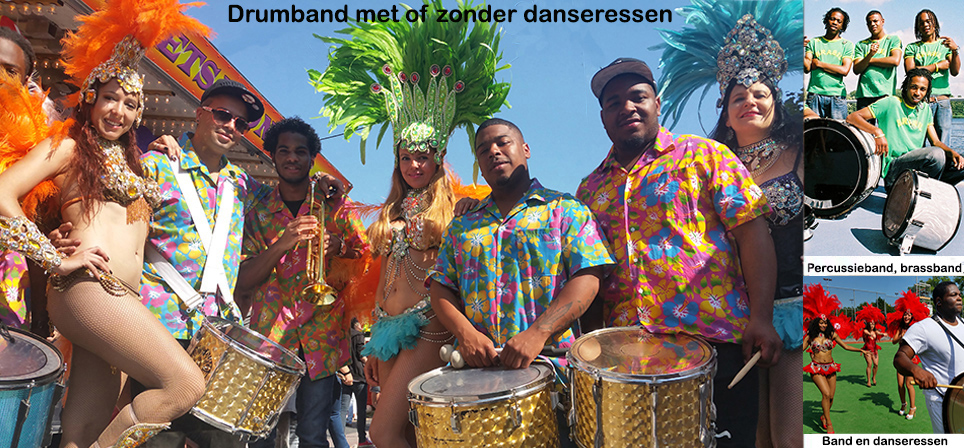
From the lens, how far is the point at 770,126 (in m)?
3.32

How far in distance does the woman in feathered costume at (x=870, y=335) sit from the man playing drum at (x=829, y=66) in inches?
51.6

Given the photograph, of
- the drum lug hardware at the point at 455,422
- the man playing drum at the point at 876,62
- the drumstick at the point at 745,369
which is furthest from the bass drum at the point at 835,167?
the drum lug hardware at the point at 455,422

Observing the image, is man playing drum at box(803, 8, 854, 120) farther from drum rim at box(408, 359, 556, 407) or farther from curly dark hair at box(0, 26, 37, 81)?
curly dark hair at box(0, 26, 37, 81)

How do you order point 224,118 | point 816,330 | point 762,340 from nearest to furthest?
point 762,340 → point 224,118 → point 816,330

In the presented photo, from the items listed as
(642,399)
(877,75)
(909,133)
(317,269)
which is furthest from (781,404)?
(317,269)

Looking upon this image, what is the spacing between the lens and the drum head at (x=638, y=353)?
8.82ft

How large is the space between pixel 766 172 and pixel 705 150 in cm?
39

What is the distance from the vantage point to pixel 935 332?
417 centimetres

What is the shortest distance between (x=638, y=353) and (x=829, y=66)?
8.56 feet

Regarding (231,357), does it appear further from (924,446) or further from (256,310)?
(924,446)

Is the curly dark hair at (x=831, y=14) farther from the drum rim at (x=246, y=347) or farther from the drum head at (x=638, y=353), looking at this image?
the drum rim at (x=246, y=347)

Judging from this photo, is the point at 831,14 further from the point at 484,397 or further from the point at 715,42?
the point at 484,397

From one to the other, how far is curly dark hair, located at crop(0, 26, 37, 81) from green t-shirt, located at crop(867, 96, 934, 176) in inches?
204

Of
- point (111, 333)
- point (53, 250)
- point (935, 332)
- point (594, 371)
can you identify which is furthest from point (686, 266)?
point (53, 250)
